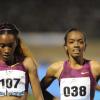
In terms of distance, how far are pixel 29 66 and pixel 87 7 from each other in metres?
12.7

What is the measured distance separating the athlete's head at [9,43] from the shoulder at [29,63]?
91mm

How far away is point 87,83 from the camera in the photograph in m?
4.14

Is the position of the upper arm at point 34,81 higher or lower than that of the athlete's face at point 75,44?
lower

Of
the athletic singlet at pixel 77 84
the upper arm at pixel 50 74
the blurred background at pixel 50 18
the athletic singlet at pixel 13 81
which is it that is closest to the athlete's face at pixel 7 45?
the athletic singlet at pixel 13 81

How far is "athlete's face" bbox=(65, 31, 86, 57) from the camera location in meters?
4.10

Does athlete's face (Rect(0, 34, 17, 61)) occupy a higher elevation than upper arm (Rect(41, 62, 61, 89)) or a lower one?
higher

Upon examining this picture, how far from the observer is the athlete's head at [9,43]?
13.1 ft

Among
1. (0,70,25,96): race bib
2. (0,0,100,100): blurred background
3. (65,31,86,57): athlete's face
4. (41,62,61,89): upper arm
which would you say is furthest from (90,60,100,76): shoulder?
(0,0,100,100): blurred background

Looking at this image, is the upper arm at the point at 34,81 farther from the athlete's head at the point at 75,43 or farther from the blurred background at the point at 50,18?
the blurred background at the point at 50,18

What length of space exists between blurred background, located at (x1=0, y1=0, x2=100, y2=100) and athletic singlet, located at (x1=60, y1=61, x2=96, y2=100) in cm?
1039

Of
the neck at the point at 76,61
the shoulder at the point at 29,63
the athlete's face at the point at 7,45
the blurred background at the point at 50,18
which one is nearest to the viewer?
the athlete's face at the point at 7,45

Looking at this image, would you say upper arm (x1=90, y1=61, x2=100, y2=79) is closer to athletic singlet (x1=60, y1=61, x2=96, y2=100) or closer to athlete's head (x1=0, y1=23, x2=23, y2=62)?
athletic singlet (x1=60, y1=61, x2=96, y2=100)

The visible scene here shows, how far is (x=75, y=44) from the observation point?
4.10 meters

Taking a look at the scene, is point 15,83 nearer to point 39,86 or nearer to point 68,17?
point 39,86
